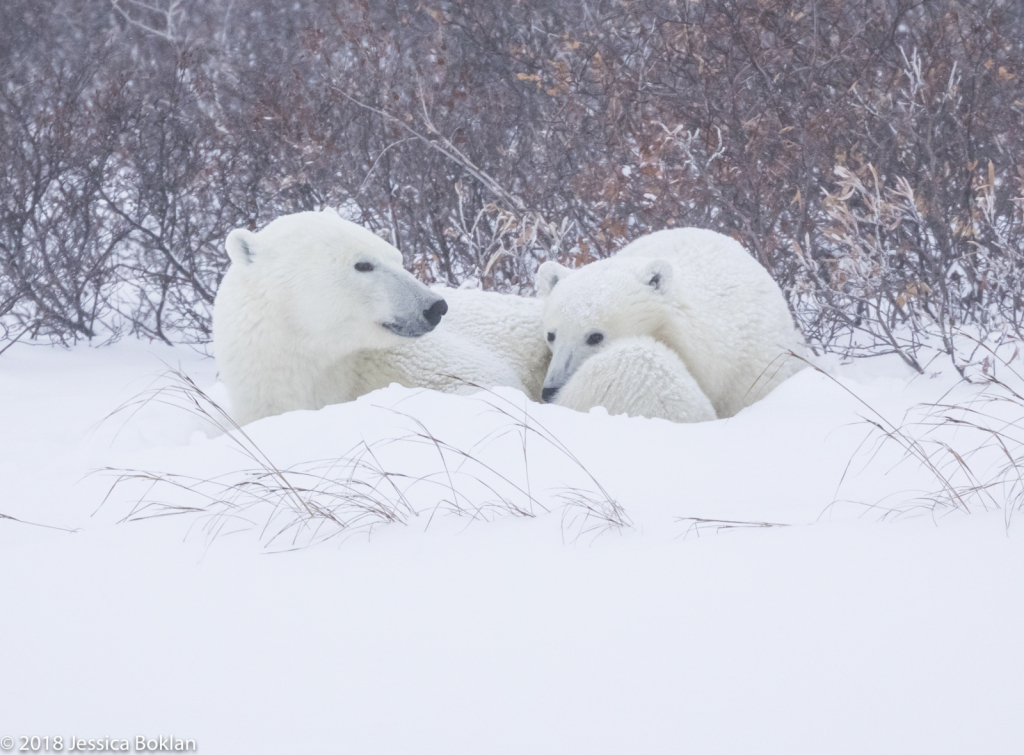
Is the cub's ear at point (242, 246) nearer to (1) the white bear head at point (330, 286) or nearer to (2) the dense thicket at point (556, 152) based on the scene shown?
(1) the white bear head at point (330, 286)

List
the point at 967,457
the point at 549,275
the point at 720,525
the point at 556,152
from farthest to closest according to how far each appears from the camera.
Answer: the point at 556,152 < the point at 549,275 < the point at 967,457 < the point at 720,525

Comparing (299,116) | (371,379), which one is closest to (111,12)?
(299,116)

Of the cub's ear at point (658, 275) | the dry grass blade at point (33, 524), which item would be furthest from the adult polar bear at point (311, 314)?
the dry grass blade at point (33, 524)

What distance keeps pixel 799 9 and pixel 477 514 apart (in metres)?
4.38

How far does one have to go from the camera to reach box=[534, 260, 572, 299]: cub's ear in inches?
128

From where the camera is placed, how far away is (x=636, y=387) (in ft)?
8.66

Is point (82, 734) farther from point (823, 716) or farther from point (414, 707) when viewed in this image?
point (823, 716)

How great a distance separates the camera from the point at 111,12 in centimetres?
1123

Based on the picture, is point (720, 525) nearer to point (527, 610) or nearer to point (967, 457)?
point (527, 610)

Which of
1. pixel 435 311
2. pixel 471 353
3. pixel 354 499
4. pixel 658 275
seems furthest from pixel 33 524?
pixel 658 275

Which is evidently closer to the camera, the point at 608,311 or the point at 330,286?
the point at 330,286

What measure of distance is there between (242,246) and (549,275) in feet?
3.65

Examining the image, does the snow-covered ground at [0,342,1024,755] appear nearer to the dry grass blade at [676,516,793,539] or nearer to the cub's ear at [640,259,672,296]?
Result: the dry grass blade at [676,516,793,539]

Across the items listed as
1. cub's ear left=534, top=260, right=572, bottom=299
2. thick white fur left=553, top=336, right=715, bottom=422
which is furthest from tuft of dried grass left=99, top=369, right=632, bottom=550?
cub's ear left=534, top=260, right=572, bottom=299
